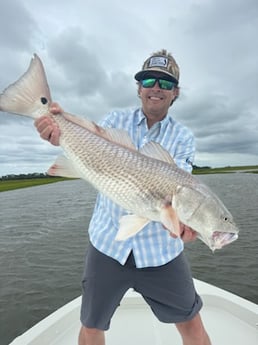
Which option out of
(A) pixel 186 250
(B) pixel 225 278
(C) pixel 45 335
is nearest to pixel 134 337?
(C) pixel 45 335

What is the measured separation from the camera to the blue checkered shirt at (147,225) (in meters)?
2.92

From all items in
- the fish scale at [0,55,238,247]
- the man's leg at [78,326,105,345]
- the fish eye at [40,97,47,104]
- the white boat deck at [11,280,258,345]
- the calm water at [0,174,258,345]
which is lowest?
the calm water at [0,174,258,345]

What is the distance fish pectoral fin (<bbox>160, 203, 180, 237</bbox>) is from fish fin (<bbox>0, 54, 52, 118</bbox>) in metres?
1.18

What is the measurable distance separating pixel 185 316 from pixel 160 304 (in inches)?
9.2

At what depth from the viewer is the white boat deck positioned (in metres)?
4.06

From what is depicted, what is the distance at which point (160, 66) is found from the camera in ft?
9.82

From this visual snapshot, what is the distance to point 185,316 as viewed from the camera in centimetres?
299

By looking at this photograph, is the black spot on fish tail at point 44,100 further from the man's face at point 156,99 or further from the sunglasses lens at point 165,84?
the sunglasses lens at point 165,84

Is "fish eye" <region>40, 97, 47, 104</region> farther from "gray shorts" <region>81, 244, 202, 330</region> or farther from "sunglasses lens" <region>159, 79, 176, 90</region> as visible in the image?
"gray shorts" <region>81, 244, 202, 330</region>

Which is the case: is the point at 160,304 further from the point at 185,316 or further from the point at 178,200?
the point at 178,200

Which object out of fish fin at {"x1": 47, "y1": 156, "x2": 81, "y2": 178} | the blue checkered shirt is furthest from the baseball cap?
fish fin at {"x1": 47, "y1": 156, "x2": 81, "y2": 178}

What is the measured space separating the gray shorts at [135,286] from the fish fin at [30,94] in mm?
1307

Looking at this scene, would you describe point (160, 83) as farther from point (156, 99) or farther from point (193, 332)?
point (193, 332)

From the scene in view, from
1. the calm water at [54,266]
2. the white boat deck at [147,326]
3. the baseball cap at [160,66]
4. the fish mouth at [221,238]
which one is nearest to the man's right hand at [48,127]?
the baseball cap at [160,66]
